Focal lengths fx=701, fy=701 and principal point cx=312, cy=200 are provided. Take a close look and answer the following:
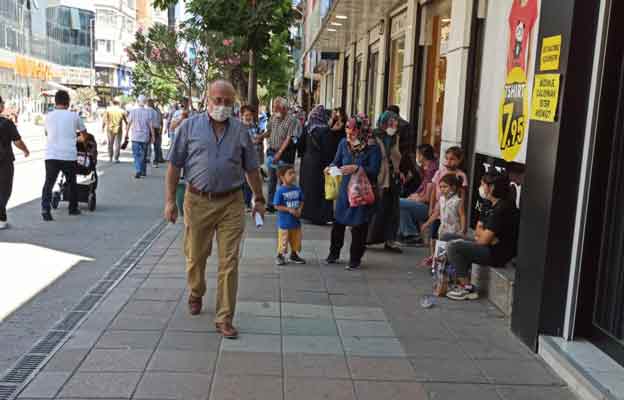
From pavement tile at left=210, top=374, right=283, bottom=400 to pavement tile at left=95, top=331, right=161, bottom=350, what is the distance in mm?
813

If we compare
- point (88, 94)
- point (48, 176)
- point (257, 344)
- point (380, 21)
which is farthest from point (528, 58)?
point (88, 94)

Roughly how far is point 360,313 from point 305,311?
0.47 m

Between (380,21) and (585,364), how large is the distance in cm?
1295

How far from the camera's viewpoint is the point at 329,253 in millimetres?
8195

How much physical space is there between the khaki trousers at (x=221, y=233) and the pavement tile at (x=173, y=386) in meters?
0.86

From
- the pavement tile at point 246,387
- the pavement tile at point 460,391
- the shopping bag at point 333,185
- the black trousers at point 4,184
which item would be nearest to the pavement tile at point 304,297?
the shopping bag at point 333,185

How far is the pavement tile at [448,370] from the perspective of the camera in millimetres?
4605

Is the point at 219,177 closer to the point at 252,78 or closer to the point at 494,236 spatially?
the point at 494,236

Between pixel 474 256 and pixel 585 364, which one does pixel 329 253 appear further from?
pixel 585 364

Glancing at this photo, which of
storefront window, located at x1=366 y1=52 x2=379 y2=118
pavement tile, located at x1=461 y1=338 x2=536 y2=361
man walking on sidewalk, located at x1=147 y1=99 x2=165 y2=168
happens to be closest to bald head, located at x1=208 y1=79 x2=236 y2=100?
pavement tile, located at x1=461 y1=338 x2=536 y2=361

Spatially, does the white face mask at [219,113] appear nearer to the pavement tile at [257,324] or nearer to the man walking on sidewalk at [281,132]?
the pavement tile at [257,324]

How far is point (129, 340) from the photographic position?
16.7ft

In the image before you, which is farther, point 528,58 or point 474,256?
point 528,58

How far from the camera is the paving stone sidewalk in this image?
14.2ft
